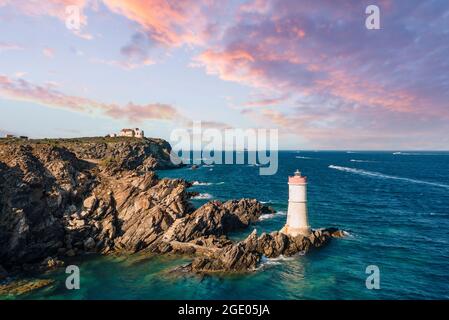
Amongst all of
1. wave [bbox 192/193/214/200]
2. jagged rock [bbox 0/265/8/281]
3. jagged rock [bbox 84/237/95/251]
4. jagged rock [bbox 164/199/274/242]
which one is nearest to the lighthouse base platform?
jagged rock [bbox 164/199/274/242]

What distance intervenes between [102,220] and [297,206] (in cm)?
3243

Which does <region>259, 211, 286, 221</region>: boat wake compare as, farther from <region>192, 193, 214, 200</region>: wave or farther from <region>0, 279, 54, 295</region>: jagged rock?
<region>0, 279, 54, 295</region>: jagged rock

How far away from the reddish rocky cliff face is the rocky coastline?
12 cm

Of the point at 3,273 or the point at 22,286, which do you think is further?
the point at 3,273

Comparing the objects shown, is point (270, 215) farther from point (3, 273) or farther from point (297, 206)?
point (3, 273)

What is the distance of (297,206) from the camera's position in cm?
5281

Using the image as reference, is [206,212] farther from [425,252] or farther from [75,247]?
[425,252]

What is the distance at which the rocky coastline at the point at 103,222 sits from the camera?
152 feet

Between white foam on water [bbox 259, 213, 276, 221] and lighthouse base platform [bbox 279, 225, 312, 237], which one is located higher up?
lighthouse base platform [bbox 279, 225, 312, 237]

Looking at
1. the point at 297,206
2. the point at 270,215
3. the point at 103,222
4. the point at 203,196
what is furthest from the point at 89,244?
the point at 203,196

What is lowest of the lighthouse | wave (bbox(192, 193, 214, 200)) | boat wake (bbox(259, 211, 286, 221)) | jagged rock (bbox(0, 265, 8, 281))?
jagged rock (bbox(0, 265, 8, 281))

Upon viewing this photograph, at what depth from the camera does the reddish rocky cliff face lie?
46.8 m

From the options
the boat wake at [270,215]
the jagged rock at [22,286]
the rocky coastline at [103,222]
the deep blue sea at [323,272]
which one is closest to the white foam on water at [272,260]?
the deep blue sea at [323,272]
